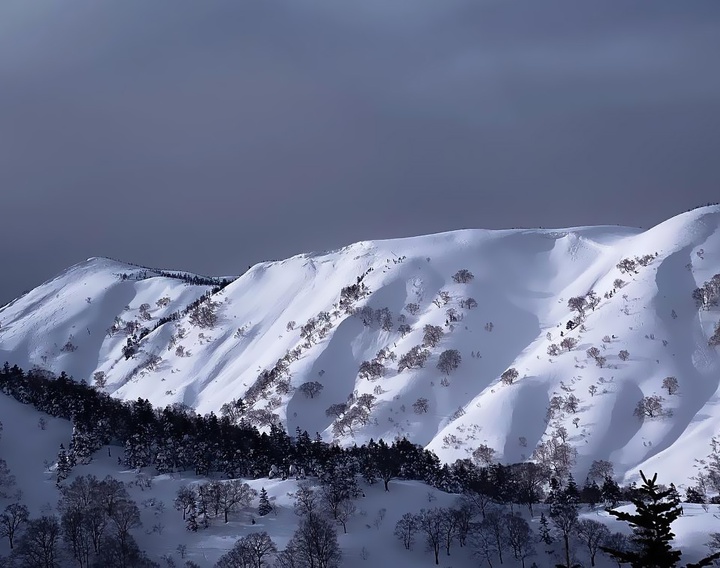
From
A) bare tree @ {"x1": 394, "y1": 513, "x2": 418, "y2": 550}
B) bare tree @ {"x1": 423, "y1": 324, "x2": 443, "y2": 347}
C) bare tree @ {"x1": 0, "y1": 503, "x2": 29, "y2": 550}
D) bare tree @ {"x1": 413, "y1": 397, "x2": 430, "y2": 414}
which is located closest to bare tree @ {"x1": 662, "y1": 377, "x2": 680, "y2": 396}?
bare tree @ {"x1": 413, "y1": 397, "x2": 430, "y2": 414}

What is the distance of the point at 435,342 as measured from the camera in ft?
629

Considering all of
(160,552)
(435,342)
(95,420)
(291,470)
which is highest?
(435,342)

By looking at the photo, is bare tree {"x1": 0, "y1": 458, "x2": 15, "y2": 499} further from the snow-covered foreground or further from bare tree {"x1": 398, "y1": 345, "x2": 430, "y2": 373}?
bare tree {"x1": 398, "y1": 345, "x2": 430, "y2": 373}

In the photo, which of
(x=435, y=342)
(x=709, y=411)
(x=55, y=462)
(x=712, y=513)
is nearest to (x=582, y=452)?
(x=709, y=411)

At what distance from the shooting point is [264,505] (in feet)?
304

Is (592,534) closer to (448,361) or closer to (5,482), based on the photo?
(5,482)

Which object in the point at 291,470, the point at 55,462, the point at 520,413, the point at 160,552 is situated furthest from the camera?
the point at 520,413

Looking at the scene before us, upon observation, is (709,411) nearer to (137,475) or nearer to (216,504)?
(216,504)

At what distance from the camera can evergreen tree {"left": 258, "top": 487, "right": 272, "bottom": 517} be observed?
303 feet

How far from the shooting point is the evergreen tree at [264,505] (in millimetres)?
92500

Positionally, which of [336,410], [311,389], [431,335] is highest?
[431,335]

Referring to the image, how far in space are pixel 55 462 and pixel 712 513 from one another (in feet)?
340

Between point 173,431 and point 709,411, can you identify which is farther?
point 709,411

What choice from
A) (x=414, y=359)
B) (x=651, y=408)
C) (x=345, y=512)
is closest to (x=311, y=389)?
(x=414, y=359)
